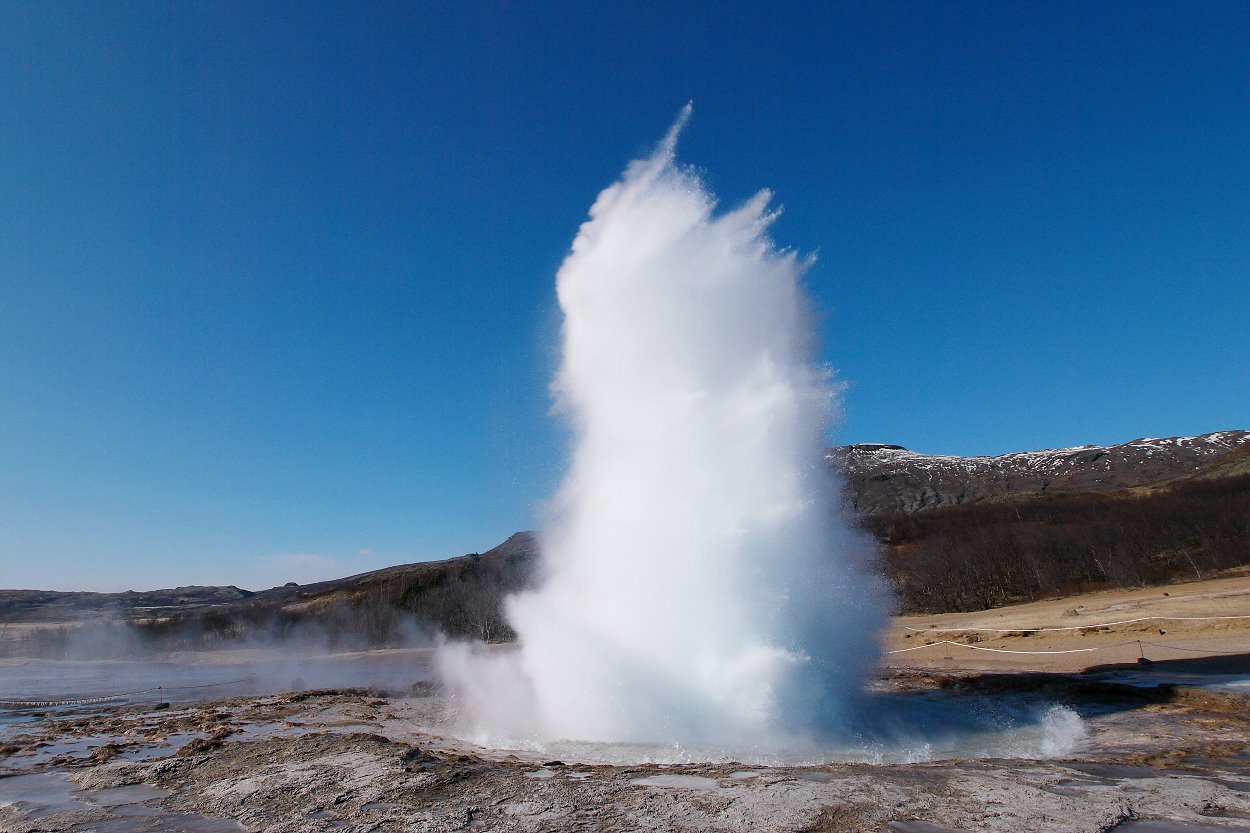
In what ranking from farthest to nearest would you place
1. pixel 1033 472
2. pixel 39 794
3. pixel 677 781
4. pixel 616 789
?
1. pixel 1033 472
2. pixel 39 794
3. pixel 677 781
4. pixel 616 789

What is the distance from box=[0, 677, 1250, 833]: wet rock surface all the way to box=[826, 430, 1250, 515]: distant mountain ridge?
129m

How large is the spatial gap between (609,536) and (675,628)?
8.92ft

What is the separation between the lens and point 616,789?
28.9 ft

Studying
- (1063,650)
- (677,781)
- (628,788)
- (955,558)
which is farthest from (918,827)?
(955,558)

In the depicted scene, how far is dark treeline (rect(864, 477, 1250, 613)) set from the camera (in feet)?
200

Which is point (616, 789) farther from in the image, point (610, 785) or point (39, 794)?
point (39, 794)

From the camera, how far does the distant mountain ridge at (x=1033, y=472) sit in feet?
467

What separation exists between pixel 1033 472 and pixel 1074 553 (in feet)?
373

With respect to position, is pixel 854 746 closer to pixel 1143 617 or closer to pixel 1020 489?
pixel 1143 617

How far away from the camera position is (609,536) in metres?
15.8

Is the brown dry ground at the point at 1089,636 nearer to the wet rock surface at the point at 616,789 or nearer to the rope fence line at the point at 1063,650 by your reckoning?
the rope fence line at the point at 1063,650

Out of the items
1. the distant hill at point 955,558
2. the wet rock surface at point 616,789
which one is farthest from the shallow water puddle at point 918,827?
the distant hill at point 955,558

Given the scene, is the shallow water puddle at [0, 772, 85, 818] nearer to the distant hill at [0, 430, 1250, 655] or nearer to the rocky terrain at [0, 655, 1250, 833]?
the rocky terrain at [0, 655, 1250, 833]

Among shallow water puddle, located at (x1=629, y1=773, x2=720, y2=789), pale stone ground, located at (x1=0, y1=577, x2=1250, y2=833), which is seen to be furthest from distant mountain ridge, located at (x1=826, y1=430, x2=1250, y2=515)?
shallow water puddle, located at (x1=629, y1=773, x2=720, y2=789)
